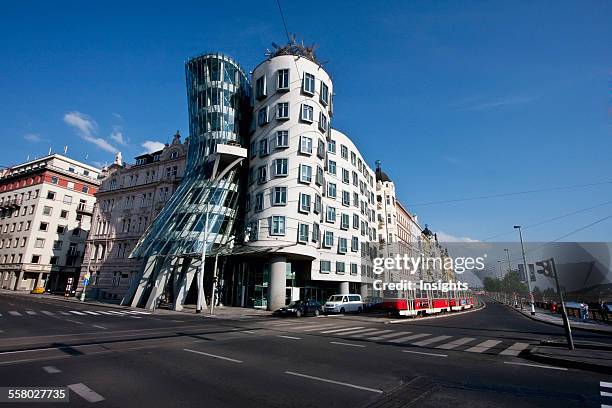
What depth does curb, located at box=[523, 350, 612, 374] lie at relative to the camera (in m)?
8.80

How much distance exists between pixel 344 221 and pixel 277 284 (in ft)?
50.5

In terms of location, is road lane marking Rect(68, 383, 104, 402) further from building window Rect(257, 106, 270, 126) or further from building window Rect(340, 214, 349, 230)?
building window Rect(340, 214, 349, 230)

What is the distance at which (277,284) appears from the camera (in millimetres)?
34406

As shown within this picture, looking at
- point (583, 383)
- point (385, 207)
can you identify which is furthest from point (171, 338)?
point (385, 207)

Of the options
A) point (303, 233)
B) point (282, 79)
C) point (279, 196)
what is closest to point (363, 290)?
point (303, 233)

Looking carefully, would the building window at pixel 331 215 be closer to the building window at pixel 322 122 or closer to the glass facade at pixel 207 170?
the building window at pixel 322 122

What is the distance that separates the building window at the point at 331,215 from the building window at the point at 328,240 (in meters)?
1.59

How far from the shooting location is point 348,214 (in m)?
46.8

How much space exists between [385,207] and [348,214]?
2289cm

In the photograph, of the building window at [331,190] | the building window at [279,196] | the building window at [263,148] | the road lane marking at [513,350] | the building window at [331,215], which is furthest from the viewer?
the building window at [331,190]

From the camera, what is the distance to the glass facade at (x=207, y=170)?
34.9m

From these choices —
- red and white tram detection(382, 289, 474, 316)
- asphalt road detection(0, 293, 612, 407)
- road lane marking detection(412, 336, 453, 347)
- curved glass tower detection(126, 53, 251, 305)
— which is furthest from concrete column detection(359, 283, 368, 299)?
asphalt road detection(0, 293, 612, 407)

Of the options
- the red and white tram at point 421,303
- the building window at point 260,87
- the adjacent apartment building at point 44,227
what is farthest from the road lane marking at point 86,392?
the adjacent apartment building at point 44,227

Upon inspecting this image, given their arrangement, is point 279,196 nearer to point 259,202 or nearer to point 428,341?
point 259,202
